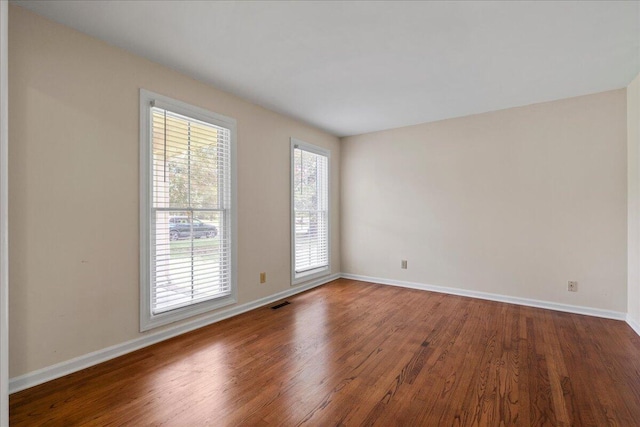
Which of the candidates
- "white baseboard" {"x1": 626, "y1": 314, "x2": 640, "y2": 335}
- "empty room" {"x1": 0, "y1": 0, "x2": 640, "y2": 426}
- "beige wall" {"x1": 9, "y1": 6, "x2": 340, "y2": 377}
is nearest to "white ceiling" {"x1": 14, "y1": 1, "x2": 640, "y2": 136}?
"empty room" {"x1": 0, "y1": 0, "x2": 640, "y2": 426}

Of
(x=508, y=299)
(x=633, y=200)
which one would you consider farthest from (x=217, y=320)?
(x=633, y=200)

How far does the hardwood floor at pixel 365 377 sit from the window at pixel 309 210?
1.36 m

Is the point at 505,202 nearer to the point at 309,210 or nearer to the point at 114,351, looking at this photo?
the point at 309,210

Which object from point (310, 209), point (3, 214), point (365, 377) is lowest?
point (365, 377)

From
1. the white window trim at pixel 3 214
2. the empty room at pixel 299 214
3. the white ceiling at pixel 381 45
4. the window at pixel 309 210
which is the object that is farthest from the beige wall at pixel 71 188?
the window at pixel 309 210

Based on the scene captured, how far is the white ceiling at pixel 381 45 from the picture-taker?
1.97 m

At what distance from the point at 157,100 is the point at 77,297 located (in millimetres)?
1759

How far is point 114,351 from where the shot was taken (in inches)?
94.2

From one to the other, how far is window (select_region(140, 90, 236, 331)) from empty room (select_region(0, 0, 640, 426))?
2 cm

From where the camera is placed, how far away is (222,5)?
1.94m

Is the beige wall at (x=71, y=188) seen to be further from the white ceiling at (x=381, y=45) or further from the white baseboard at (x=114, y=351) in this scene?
the white ceiling at (x=381, y=45)

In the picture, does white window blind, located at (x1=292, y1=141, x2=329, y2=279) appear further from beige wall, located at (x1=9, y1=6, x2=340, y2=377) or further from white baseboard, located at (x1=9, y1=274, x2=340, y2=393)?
beige wall, located at (x1=9, y1=6, x2=340, y2=377)

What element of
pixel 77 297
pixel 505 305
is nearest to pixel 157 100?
pixel 77 297

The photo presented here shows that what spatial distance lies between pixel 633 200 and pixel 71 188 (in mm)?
5157
